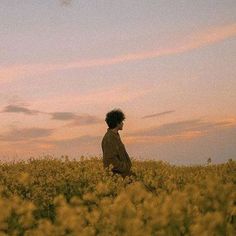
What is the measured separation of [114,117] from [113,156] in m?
0.79

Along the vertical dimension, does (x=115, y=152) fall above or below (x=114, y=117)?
below

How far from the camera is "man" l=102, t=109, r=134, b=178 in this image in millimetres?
12445

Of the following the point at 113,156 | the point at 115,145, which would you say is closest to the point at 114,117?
the point at 115,145

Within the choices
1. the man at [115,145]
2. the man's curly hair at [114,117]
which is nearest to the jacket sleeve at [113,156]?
the man at [115,145]

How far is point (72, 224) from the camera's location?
17.7ft

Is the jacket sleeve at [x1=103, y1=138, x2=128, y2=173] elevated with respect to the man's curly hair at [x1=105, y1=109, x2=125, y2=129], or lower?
lower

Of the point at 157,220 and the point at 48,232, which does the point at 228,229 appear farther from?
the point at 48,232

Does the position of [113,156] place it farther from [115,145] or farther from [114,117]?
[114,117]

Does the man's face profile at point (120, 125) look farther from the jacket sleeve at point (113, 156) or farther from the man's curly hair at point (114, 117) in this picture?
the jacket sleeve at point (113, 156)

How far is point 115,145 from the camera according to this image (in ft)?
40.7

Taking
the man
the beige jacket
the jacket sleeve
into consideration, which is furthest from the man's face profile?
the jacket sleeve

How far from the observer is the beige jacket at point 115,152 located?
12430 mm

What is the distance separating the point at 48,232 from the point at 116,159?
716cm

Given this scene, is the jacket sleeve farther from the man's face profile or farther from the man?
the man's face profile
